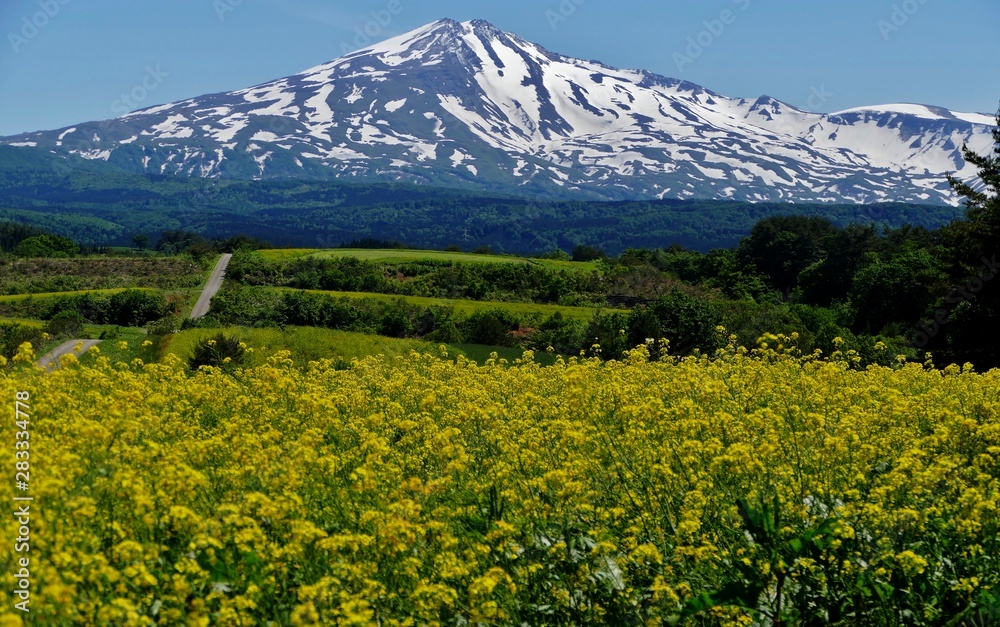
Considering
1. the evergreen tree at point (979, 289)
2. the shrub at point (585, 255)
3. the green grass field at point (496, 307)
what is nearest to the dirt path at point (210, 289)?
the green grass field at point (496, 307)

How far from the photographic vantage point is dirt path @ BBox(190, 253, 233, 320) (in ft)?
214

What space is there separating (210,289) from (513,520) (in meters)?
77.7

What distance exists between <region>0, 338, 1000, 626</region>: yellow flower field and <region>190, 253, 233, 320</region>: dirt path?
55512mm

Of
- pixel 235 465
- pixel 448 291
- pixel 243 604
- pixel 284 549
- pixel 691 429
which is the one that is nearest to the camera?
pixel 243 604

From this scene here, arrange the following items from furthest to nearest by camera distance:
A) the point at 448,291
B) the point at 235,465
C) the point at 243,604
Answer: the point at 448,291
the point at 235,465
the point at 243,604

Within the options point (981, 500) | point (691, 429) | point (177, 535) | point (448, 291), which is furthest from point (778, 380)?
point (448, 291)

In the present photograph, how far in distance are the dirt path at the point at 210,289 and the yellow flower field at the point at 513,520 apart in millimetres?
55512

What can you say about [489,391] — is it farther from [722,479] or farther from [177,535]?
[177,535]

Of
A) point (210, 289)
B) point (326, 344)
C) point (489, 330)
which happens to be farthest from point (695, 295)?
point (326, 344)

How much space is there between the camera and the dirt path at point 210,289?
65188mm

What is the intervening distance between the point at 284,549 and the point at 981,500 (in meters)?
4.25

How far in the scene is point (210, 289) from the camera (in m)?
78.1

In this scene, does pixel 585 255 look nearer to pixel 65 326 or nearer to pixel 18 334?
pixel 65 326

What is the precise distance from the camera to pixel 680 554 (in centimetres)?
516
